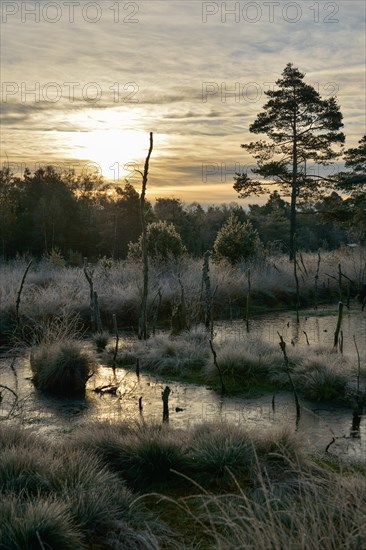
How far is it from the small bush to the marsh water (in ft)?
0.87

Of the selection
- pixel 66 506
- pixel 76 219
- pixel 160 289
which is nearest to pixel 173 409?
pixel 66 506

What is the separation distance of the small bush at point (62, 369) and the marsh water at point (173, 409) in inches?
10.4

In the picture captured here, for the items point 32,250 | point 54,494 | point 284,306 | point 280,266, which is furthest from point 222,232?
point 54,494

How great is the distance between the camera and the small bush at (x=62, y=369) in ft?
36.8

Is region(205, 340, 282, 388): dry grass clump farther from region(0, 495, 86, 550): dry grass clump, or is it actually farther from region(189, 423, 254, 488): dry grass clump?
region(0, 495, 86, 550): dry grass clump

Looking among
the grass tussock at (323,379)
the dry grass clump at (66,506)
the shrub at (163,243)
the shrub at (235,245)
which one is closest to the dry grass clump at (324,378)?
the grass tussock at (323,379)

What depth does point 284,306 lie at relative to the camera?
21516 mm

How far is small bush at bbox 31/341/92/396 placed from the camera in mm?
11227

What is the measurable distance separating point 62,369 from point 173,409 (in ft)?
7.93

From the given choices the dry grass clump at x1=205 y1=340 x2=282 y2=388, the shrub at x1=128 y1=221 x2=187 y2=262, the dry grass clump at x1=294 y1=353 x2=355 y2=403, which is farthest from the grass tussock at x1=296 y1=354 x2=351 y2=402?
the shrub at x1=128 y1=221 x2=187 y2=262

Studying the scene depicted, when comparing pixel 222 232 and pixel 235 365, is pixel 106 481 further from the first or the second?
pixel 222 232

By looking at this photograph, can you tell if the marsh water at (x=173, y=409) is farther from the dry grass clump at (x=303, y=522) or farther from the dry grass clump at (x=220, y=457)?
the dry grass clump at (x=303, y=522)

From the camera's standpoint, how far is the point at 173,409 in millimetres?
9852

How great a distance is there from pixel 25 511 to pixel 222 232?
828 inches
